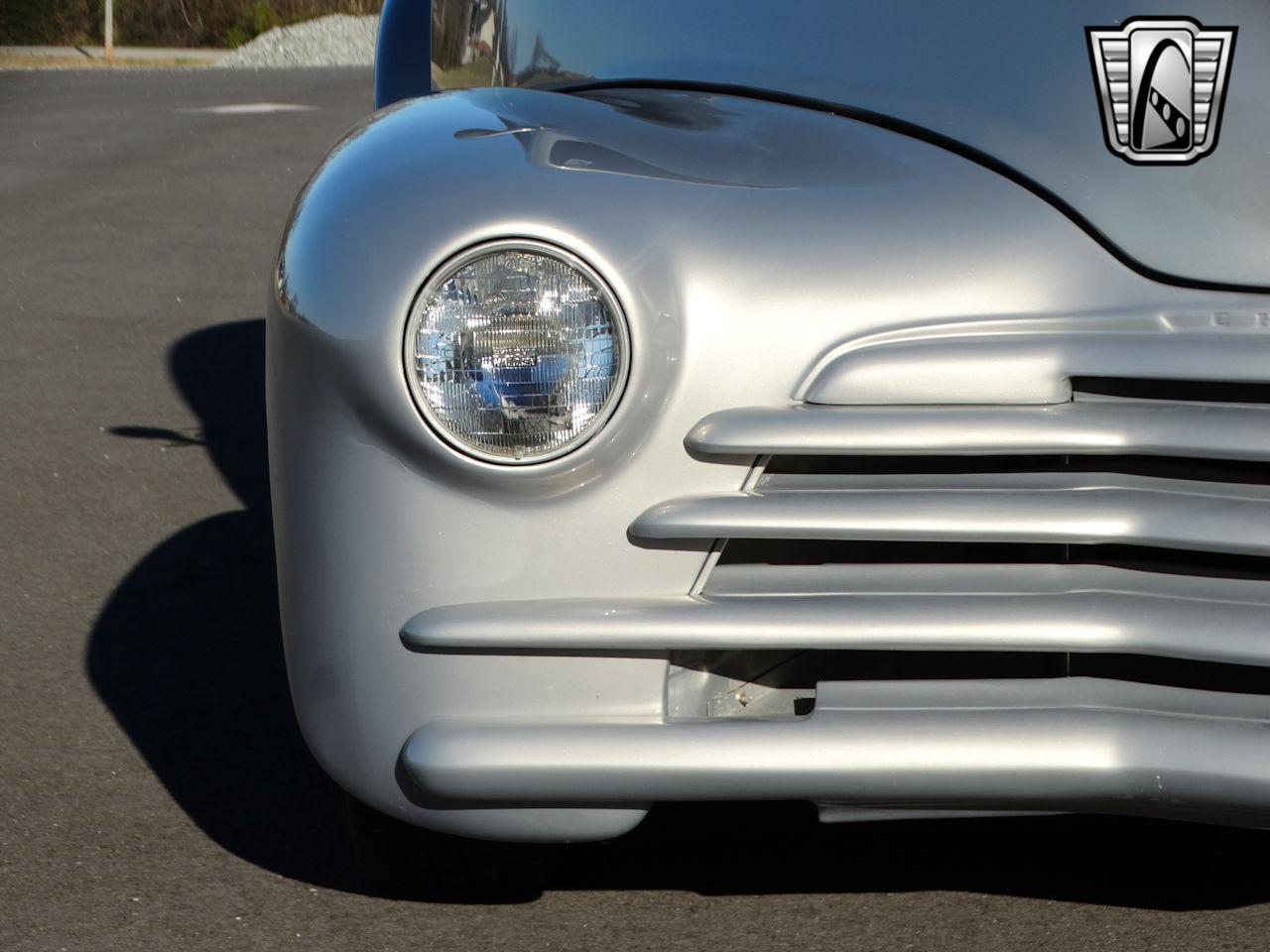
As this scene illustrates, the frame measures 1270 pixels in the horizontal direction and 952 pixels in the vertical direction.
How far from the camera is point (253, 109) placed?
1488 centimetres

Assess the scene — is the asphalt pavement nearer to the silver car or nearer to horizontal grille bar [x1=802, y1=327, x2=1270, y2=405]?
the silver car

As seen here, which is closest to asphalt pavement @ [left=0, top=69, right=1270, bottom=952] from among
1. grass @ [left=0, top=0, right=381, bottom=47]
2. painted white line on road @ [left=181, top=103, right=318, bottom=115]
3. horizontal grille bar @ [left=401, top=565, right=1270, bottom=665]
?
horizontal grille bar @ [left=401, top=565, right=1270, bottom=665]

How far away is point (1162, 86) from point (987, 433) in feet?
1.82

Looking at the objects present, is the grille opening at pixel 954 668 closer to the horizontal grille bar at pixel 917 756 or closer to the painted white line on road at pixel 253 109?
the horizontal grille bar at pixel 917 756

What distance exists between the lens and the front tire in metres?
Result: 2.29

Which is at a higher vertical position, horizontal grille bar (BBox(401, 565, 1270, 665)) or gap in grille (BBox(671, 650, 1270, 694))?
horizontal grille bar (BBox(401, 565, 1270, 665))

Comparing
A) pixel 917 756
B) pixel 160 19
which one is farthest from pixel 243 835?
pixel 160 19

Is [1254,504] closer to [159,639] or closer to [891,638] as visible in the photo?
[891,638]

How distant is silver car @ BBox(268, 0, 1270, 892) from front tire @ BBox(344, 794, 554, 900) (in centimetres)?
25

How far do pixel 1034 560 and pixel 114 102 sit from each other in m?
14.8

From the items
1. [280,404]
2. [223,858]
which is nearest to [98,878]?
[223,858]

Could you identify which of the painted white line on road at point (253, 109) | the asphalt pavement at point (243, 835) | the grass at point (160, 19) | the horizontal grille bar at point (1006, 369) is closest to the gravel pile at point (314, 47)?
the grass at point (160, 19)

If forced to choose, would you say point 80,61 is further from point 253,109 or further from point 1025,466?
point 1025,466

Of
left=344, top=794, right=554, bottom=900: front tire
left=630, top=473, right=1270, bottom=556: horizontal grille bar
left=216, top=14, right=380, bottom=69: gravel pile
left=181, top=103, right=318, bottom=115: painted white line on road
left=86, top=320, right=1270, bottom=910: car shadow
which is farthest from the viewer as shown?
left=216, top=14, right=380, bottom=69: gravel pile
